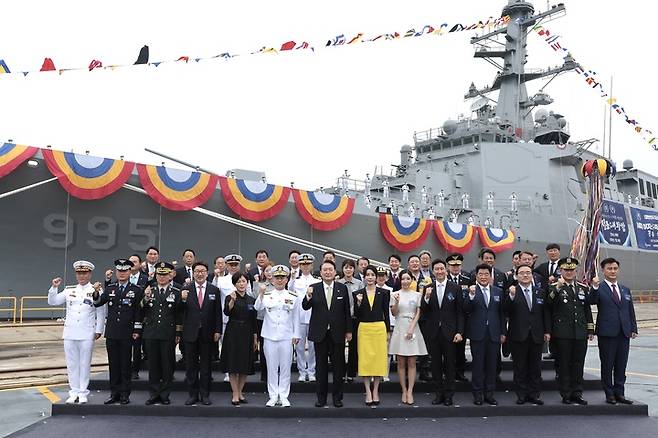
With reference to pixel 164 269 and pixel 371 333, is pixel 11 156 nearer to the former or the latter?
pixel 164 269

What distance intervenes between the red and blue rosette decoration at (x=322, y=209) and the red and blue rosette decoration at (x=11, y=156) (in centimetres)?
594

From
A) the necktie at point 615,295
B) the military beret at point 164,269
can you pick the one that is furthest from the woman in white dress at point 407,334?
the military beret at point 164,269

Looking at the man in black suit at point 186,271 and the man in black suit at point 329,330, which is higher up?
the man in black suit at point 186,271

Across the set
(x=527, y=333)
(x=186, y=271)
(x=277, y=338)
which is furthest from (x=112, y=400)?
(x=527, y=333)

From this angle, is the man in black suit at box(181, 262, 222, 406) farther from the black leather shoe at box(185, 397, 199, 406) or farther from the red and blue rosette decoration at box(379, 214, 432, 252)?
the red and blue rosette decoration at box(379, 214, 432, 252)

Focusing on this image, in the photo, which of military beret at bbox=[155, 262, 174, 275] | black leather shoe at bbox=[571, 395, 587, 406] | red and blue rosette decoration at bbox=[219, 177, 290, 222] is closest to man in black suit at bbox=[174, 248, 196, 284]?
military beret at bbox=[155, 262, 174, 275]

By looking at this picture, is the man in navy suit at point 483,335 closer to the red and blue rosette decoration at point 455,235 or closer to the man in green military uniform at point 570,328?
the man in green military uniform at point 570,328

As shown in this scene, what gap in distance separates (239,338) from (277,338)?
37 centimetres

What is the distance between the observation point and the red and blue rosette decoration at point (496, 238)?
639 inches

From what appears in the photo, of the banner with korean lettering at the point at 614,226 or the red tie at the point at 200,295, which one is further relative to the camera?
the banner with korean lettering at the point at 614,226

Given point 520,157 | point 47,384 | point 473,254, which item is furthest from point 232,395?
point 520,157

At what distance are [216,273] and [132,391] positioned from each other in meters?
1.48

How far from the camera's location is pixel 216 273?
19.2 feet

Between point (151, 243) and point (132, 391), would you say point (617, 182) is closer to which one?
point (151, 243)
